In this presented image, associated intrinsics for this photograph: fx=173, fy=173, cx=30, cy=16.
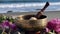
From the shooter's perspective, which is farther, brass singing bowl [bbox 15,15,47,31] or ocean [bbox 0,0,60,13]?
ocean [bbox 0,0,60,13]

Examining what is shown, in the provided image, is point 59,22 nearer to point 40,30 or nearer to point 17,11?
point 40,30

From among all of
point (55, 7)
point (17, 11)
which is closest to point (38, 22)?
point (17, 11)

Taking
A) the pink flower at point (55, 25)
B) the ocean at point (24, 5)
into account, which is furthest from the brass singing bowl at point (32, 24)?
the ocean at point (24, 5)

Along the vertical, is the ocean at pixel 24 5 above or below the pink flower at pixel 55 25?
above

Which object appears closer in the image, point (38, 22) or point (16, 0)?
point (38, 22)

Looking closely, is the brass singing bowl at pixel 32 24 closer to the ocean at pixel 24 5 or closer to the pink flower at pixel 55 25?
the pink flower at pixel 55 25

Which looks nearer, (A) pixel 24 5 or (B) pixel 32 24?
(B) pixel 32 24

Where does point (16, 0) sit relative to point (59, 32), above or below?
above

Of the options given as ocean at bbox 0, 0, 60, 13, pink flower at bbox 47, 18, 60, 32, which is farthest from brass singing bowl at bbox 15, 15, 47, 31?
ocean at bbox 0, 0, 60, 13

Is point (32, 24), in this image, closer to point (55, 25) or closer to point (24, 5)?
point (55, 25)

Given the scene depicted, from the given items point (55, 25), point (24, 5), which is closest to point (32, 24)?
point (55, 25)

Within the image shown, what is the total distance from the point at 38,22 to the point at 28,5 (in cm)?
70

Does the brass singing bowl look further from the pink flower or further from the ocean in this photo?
the ocean

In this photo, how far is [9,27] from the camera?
78cm
